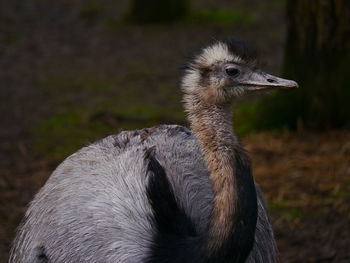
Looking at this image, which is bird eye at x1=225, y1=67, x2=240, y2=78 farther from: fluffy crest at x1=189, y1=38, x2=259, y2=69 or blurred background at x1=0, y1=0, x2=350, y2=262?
blurred background at x1=0, y1=0, x2=350, y2=262

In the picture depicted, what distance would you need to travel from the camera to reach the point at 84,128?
9.65 meters

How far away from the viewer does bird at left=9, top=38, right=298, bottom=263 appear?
4066 millimetres

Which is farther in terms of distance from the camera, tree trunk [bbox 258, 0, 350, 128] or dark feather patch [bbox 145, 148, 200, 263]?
tree trunk [bbox 258, 0, 350, 128]

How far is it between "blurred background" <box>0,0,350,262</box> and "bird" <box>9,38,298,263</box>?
0.48m

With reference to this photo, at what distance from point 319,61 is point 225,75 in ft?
13.5

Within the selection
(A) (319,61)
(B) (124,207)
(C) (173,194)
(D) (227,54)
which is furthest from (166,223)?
(A) (319,61)

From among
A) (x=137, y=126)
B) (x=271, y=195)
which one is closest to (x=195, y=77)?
(x=271, y=195)

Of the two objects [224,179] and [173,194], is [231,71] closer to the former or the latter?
[224,179]

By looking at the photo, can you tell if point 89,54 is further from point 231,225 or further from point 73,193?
point 231,225

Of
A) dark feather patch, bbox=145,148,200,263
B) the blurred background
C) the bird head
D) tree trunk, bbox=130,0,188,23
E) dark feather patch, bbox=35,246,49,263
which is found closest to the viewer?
dark feather patch, bbox=145,148,200,263

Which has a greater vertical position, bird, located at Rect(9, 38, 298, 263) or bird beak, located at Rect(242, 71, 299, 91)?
bird beak, located at Rect(242, 71, 299, 91)

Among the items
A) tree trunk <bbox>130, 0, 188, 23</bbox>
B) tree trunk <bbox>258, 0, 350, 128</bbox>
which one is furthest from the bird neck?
tree trunk <bbox>130, 0, 188, 23</bbox>

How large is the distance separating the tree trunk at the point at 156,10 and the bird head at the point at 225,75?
10.5 meters

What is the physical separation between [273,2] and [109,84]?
5476mm
